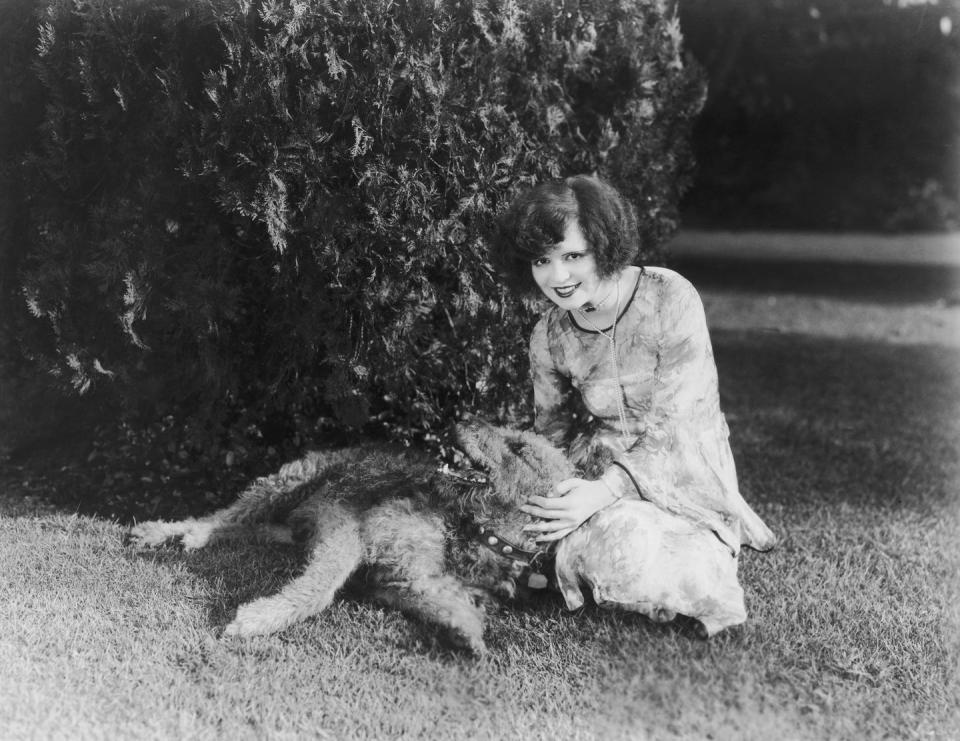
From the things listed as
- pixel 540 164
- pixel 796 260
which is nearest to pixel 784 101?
pixel 796 260

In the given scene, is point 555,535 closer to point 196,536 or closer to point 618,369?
point 618,369

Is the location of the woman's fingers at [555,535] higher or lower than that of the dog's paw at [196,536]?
higher

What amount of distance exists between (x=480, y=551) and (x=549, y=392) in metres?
0.67

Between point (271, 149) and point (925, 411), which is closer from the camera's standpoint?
point (271, 149)

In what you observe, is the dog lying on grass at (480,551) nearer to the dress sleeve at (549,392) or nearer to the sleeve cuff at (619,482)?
the sleeve cuff at (619,482)

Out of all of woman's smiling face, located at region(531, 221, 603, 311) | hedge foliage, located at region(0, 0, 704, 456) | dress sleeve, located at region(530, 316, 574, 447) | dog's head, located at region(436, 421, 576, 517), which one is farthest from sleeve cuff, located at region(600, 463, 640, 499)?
hedge foliage, located at region(0, 0, 704, 456)

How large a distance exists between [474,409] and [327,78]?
61.7 inches

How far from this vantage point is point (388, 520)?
3.05m

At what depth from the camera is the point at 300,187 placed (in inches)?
135

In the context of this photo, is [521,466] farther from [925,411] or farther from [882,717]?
[925,411]

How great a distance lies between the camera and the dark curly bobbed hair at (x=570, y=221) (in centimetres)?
284

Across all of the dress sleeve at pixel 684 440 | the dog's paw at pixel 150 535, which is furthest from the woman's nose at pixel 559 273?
the dog's paw at pixel 150 535

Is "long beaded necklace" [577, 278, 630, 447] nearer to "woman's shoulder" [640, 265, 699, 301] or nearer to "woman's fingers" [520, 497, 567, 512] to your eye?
"woman's shoulder" [640, 265, 699, 301]

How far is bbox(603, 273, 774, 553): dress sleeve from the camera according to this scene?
2.86 m
